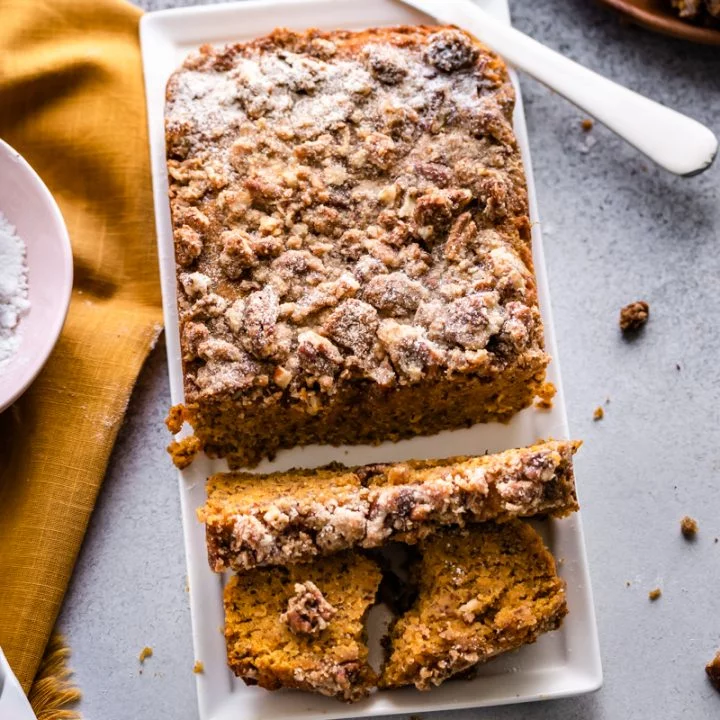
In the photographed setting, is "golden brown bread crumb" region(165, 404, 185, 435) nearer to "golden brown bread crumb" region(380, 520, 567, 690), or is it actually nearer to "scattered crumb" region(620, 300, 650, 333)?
"golden brown bread crumb" region(380, 520, 567, 690)

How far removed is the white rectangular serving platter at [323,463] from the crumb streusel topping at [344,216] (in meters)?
0.24

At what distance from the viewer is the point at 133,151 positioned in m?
4.20

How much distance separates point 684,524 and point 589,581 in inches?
19.6

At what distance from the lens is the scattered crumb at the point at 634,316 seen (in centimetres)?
414

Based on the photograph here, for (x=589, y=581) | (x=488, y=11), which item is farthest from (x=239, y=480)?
(x=488, y=11)

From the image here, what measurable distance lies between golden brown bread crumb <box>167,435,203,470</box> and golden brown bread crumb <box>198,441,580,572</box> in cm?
33

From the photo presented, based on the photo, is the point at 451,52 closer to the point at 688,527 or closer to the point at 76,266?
the point at 76,266

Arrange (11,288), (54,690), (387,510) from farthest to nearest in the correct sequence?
(54,690) → (11,288) → (387,510)

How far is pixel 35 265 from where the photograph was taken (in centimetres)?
394

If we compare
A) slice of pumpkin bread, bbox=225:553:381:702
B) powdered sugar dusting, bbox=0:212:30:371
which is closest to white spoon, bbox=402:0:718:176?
powdered sugar dusting, bbox=0:212:30:371

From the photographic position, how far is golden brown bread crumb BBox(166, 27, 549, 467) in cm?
355

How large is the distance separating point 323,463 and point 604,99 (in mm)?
1712

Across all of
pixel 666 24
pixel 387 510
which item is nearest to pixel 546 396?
pixel 387 510

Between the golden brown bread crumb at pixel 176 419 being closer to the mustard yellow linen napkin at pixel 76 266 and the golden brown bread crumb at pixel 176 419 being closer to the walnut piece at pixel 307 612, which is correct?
the mustard yellow linen napkin at pixel 76 266
